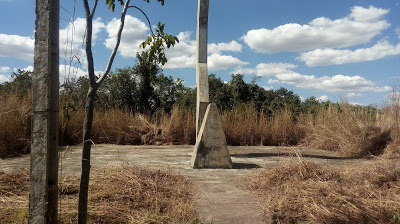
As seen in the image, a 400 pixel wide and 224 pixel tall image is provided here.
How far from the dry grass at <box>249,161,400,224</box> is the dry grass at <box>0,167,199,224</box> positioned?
797mm

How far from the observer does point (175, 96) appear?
17.2 meters

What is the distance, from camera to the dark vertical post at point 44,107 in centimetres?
179

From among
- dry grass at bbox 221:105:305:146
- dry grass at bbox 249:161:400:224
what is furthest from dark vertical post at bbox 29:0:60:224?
dry grass at bbox 221:105:305:146

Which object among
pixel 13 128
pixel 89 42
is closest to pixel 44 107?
pixel 89 42

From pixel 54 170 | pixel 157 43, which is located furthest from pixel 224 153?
pixel 54 170

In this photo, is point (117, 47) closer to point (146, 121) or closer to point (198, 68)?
point (198, 68)

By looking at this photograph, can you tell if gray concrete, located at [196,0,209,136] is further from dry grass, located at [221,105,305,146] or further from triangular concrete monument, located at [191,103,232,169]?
dry grass, located at [221,105,305,146]

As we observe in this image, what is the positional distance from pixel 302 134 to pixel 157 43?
26.0 feet

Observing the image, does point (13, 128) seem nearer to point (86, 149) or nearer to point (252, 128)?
point (86, 149)

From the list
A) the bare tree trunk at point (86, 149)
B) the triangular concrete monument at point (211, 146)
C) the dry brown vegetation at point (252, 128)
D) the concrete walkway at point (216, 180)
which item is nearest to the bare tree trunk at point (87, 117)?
the bare tree trunk at point (86, 149)

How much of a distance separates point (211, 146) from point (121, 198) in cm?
208

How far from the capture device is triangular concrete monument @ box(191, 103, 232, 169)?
4.73 metres

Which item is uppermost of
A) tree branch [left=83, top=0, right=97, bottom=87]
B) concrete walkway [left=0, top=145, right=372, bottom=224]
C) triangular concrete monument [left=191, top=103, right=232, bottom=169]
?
tree branch [left=83, top=0, right=97, bottom=87]

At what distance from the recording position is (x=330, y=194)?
2764 millimetres
